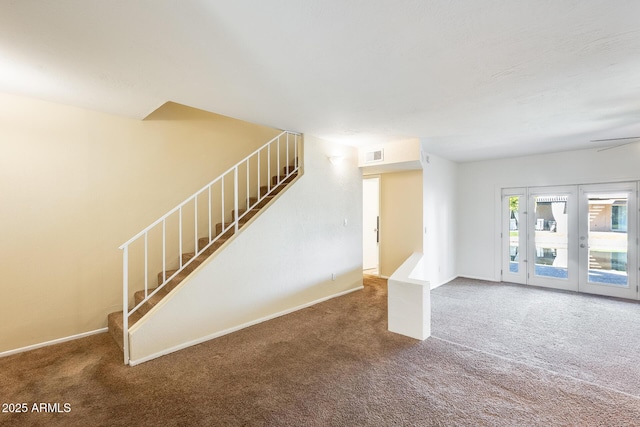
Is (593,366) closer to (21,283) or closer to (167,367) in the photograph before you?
(167,367)

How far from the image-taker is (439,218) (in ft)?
19.2


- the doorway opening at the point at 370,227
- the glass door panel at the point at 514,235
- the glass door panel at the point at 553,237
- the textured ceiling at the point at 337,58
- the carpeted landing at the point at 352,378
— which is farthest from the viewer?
the doorway opening at the point at 370,227

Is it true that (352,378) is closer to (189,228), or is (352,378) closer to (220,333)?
(220,333)

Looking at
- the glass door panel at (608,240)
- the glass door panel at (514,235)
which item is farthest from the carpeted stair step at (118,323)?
the glass door panel at (608,240)

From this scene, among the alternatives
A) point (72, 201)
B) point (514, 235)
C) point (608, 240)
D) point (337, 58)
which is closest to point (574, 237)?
point (608, 240)

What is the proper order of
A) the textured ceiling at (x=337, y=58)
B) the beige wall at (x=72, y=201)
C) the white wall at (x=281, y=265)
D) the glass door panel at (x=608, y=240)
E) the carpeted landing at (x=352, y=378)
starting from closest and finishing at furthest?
1. the textured ceiling at (x=337, y=58)
2. the carpeted landing at (x=352, y=378)
3. the beige wall at (x=72, y=201)
4. the white wall at (x=281, y=265)
5. the glass door panel at (x=608, y=240)

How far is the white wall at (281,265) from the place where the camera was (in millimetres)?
3031

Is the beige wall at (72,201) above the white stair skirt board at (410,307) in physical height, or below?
above

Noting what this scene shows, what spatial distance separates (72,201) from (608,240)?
8.22 m

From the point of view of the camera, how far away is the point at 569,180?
5301mm

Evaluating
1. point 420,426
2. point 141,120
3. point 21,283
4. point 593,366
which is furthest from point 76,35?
point 593,366

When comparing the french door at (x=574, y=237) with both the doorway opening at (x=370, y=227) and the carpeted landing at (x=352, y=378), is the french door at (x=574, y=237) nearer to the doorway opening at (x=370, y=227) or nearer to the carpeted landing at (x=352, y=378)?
the carpeted landing at (x=352, y=378)

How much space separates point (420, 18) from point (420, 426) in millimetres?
2667

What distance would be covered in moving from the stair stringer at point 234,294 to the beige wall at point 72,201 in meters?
1.14
